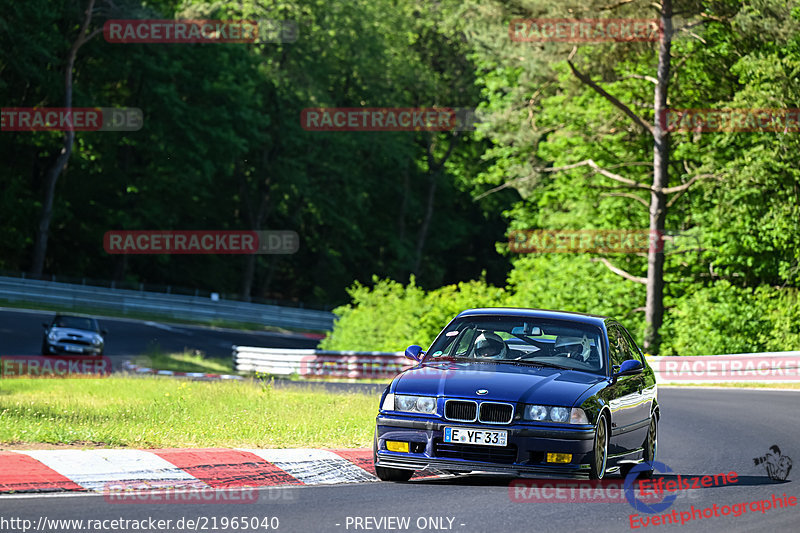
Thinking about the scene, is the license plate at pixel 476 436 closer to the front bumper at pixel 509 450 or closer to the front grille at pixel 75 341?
the front bumper at pixel 509 450

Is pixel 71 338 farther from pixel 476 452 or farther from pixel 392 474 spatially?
pixel 476 452

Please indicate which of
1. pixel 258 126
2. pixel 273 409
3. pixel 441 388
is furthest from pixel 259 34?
pixel 441 388

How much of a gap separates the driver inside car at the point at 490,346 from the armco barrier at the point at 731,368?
18.4 m

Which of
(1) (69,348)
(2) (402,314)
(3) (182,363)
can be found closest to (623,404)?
(1) (69,348)

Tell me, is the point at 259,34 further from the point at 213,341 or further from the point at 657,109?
the point at 657,109

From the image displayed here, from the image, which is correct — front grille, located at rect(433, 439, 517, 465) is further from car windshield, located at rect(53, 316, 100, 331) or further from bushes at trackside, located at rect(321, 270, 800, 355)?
car windshield, located at rect(53, 316, 100, 331)

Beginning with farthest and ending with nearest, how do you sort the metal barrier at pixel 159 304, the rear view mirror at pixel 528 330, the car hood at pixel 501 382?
the metal barrier at pixel 159 304
the rear view mirror at pixel 528 330
the car hood at pixel 501 382

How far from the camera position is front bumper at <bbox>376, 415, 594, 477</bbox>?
31.5 feet

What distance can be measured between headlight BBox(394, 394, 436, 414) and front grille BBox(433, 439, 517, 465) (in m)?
0.28

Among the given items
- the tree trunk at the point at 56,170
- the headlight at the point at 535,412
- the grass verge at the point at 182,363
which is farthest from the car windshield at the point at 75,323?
the headlight at the point at 535,412

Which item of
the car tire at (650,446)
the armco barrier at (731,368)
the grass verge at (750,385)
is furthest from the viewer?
the armco barrier at (731,368)

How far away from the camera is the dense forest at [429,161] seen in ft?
120

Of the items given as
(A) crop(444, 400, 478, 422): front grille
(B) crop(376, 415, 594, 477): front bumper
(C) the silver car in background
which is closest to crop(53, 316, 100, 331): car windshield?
(C) the silver car in background

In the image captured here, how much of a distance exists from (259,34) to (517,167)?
30807 mm
